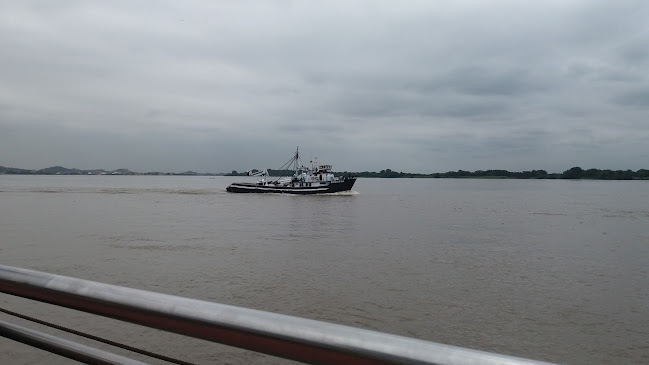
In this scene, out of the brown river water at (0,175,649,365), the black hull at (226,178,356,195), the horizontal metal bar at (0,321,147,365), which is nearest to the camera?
the horizontal metal bar at (0,321,147,365)

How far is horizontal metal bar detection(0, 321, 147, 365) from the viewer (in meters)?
1.56

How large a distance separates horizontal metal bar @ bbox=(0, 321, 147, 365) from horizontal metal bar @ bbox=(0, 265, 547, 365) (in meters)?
0.18

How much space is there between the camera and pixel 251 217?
39906 millimetres

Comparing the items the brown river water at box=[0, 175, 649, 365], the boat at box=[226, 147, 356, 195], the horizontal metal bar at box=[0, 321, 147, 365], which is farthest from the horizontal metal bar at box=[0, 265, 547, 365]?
the boat at box=[226, 147, 356, 195]

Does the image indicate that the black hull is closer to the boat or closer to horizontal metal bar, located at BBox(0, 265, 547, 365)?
the boat

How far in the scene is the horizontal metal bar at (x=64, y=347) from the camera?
61.6 inches

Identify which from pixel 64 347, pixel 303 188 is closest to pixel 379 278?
pixel 64 347

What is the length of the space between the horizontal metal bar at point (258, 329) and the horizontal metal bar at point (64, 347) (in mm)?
176

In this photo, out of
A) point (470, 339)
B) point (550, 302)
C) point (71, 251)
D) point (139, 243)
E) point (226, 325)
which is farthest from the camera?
point (139, 243)

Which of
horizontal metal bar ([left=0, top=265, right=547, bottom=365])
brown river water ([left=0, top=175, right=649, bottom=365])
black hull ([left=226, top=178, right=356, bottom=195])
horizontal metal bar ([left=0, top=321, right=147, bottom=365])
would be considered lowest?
brown river water ([left=0, top=175, right=649, bottom=365])

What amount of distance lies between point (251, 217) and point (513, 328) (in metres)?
31.0

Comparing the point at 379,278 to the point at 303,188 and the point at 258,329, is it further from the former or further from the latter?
the point at 303,188

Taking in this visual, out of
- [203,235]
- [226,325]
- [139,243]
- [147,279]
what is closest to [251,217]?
[203,235]

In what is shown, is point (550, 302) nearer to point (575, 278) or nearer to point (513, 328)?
point (513, 328)
